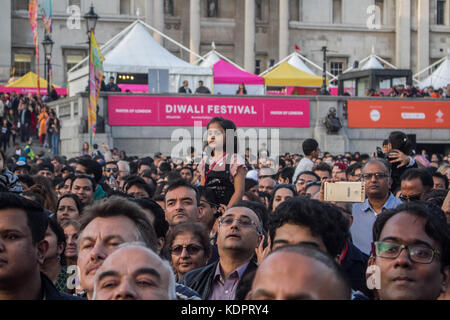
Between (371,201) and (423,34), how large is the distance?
5690 centimetres

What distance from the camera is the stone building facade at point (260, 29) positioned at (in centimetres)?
5412

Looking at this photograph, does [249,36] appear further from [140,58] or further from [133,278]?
[133,278]

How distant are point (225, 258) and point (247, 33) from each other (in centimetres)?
5255

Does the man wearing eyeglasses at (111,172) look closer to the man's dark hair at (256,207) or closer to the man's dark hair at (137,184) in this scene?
the man's dark hair at (137,184)

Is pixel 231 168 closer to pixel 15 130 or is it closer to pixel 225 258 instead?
pixel 225 258

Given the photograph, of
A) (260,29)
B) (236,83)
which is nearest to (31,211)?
(236,83)

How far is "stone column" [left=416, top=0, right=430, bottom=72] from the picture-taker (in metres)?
61.8

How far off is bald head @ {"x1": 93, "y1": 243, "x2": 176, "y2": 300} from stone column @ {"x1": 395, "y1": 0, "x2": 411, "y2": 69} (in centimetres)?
5992

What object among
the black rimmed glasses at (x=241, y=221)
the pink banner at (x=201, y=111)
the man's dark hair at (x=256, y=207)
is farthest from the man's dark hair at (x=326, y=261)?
the pink banner at (x=201, y=111)

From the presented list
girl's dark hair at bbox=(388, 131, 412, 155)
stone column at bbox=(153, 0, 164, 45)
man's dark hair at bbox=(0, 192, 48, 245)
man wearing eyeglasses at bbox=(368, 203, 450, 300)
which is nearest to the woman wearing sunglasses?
man's dark hair at bbox=(0, 192, 48, 245)

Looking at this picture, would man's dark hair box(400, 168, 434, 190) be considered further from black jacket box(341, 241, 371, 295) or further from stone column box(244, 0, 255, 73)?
stone column box(244, 0, 255, 73)

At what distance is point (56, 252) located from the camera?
19.4 feet

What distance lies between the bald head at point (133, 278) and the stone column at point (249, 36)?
53.7 m
